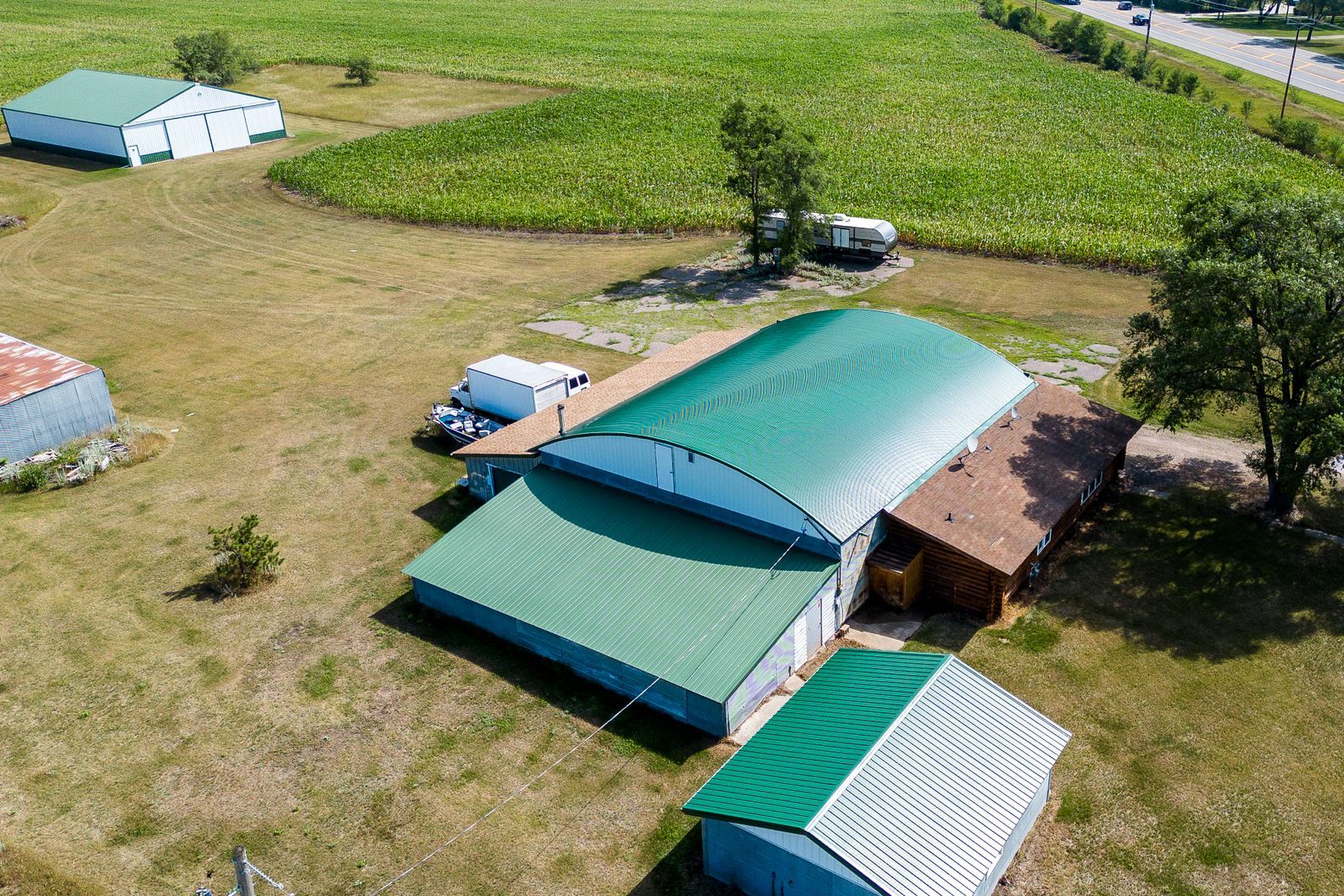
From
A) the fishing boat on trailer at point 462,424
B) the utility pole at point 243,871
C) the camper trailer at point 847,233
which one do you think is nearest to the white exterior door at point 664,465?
the fishing boat on trailer at point 462,424

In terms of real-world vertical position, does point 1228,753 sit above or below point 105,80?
below

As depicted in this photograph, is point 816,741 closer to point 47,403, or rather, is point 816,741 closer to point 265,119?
point 47,403

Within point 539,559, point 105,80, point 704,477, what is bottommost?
point 539,559

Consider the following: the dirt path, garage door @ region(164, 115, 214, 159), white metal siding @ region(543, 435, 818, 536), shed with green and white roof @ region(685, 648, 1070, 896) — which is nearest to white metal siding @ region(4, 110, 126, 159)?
garage door @ region(164, 115, 214, 159)

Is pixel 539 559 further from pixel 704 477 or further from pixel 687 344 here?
pixel 687 344

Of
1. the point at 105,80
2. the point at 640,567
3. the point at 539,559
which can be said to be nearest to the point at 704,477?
the point at 640,567

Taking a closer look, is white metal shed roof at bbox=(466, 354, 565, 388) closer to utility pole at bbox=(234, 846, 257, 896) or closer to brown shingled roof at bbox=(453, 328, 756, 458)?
brown shingled roof at bbox=(453, 328, 756, 458)
